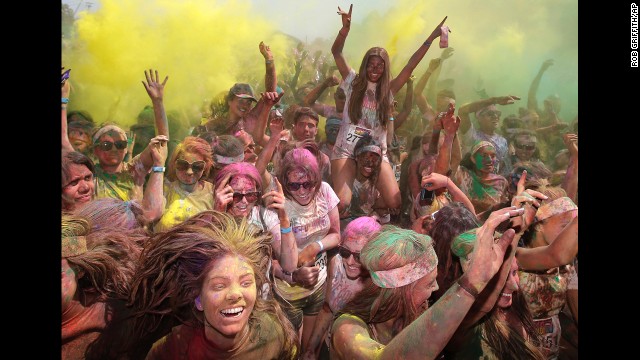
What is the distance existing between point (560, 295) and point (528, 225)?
0.64 metres

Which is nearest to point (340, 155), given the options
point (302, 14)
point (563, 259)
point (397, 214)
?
point (397, 214)

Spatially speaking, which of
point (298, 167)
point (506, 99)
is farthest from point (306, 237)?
point (506, 99)

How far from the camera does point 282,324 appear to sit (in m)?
4.34

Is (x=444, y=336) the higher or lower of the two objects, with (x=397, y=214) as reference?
lower

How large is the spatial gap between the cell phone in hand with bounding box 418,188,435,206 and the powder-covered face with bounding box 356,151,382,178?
346mm

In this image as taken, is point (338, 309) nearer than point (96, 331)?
No

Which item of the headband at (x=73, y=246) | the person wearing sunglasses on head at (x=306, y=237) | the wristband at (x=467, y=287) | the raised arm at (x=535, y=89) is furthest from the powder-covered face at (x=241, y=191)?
the raised arm at (x=535, y=89)

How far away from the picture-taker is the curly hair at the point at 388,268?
4059mm

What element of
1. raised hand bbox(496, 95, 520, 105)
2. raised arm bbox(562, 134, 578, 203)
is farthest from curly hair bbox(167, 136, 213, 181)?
raised arm bbox(562, 134, 578, 203)

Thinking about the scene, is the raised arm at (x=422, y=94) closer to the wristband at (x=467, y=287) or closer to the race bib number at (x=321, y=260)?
the race bib number at (x=321, y=260)

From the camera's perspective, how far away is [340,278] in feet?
15.1

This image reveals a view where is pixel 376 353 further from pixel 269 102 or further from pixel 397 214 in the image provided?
pixel 269 102

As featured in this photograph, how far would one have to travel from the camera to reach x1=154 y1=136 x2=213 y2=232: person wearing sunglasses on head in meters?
4.45

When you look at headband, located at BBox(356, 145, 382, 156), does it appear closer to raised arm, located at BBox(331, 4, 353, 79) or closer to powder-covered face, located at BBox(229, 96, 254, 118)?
raised arm, located at BBox(331, 4, 353, 79)
